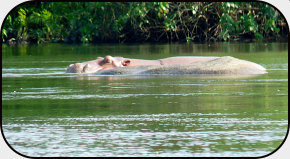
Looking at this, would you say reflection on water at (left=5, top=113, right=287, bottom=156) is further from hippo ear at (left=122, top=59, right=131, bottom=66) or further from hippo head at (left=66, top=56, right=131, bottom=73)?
hippo ear at (left=122, top=59, right=131, bottom=66)

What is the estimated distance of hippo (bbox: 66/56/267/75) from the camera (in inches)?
429

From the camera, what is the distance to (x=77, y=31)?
24.8 meters

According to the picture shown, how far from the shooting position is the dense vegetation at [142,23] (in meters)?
21.7

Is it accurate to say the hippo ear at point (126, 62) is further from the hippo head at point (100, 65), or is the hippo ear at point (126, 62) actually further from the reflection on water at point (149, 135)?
the reflection on water at point (149, 135)

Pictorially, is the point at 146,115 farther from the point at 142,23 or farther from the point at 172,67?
the point at 142,23

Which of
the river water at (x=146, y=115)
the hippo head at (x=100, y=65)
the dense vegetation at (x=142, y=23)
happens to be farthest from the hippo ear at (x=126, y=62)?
the dense vegetation at (x=142, y=23)

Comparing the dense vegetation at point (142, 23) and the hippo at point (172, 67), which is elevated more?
the dense vegetation at point (142, 23)

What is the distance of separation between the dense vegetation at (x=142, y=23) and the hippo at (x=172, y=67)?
8.61 metres

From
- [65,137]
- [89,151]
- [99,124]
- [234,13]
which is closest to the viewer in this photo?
[89,151]

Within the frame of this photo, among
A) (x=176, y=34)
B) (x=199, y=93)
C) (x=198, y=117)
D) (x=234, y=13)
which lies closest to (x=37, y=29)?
(x=176, y=34)

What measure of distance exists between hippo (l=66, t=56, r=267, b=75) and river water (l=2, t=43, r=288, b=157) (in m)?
0.65

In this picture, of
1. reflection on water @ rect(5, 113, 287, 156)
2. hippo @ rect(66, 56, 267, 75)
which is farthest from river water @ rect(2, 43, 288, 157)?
hippo @ rect(66, 56, 267, 75)

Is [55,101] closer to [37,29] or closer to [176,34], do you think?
[176,34]

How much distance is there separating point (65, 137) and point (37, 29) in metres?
20.2
